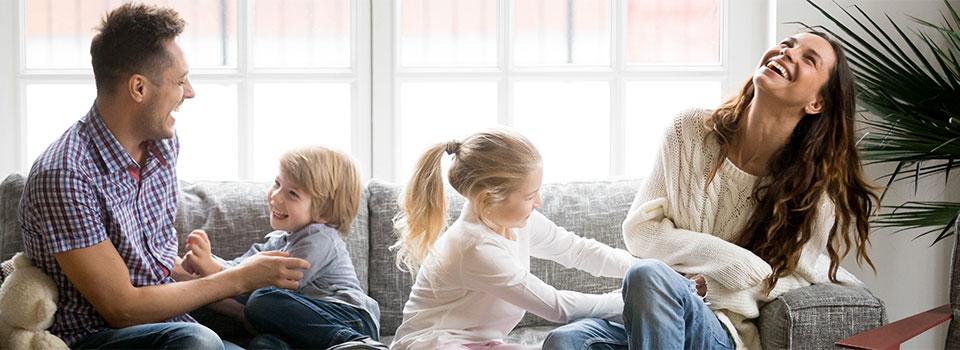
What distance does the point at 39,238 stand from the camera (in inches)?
97.5

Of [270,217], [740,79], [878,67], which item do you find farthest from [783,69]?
[270,217]

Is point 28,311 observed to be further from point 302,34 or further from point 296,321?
point 302,34

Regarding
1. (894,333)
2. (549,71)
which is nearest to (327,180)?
(549,71)

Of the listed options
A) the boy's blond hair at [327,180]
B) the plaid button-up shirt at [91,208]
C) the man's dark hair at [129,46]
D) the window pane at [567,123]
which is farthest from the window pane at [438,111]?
the man's dark hair at [129,46]

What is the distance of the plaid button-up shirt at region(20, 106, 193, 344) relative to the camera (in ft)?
7.98

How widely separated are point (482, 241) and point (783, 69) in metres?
0.84

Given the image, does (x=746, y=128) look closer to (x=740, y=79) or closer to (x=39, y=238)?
(x=740, y=79)

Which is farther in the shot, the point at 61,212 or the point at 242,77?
the point at 242,77

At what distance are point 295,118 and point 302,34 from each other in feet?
0.89

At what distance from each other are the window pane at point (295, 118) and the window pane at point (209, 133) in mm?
78

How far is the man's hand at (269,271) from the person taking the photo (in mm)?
2662

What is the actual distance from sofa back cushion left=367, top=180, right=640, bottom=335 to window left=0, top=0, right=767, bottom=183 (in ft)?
1.82

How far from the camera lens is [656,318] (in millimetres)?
2416

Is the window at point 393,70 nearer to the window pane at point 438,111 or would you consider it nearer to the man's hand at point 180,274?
the window pane at point 438,111
